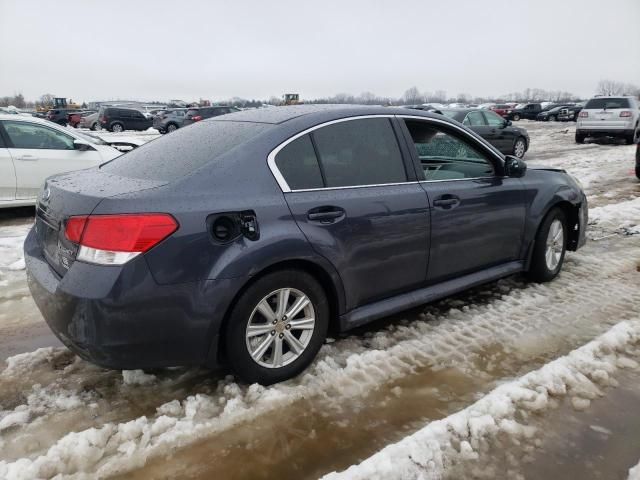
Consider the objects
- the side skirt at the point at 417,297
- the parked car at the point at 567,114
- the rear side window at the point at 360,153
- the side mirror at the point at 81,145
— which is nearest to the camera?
the rear side window at the point at 360,153

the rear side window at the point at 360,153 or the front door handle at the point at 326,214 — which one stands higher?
the rear side window at the point at 360,153

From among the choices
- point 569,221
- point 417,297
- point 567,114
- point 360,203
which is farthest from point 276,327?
Answer: point 567,114

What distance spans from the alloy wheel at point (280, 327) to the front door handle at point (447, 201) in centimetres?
123

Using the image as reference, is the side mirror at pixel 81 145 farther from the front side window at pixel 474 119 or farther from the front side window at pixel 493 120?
the front side window at pixel 493 120

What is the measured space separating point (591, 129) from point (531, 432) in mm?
18360

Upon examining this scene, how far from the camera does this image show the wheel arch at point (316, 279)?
275cm

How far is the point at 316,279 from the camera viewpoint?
309cm

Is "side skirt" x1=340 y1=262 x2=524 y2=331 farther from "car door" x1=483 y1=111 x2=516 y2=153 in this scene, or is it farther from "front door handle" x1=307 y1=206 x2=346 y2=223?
"car door" x1=483 y1=111 x2=516 y2=153

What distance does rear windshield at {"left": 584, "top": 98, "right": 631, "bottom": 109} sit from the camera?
17.6 metres

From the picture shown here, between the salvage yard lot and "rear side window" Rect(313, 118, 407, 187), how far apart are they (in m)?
1.16

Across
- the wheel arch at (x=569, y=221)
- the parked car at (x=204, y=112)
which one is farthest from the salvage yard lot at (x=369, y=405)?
the parked car at (x=204, y=112)

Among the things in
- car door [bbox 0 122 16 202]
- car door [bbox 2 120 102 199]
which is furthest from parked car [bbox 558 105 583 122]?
car door [bbox 0 122 16 202]

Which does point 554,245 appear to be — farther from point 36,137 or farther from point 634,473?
point 36,137

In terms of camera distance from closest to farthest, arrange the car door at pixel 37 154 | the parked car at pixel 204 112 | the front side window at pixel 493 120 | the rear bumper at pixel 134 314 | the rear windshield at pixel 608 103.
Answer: the rear bumper at pixel 134 314 < the car door at pixel 37 154 < the front side window at pixel 493 120 < the rear windshield at pixel 608 103 < the parked car at pixel 204 112
